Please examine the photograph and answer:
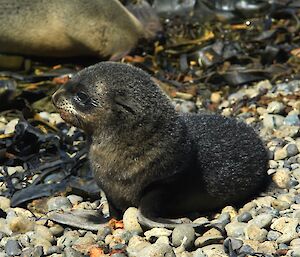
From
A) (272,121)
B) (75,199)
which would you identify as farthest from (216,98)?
(75,199)

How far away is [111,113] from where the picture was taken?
15.9 feet

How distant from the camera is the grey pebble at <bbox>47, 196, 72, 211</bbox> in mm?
5617

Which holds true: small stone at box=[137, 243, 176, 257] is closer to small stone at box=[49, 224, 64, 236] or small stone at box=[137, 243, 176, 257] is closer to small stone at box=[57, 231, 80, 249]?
small stone at box=[57, 231, 80, 249]

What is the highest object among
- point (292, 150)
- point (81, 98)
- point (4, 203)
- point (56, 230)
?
point (81, 98)

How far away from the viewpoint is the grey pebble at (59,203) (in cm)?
562

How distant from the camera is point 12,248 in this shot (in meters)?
4.82

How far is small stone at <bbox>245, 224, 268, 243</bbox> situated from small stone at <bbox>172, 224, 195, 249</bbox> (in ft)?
1.04

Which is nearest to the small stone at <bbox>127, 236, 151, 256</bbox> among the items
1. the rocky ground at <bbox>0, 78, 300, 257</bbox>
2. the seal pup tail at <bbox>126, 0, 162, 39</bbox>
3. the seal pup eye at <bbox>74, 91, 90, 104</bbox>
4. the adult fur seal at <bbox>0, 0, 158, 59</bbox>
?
the rocky ground at <bbox>0, 78, 300, 257</bbox>

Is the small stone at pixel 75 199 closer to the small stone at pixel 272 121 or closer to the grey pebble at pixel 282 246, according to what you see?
the grey pebble at pixel 282 246

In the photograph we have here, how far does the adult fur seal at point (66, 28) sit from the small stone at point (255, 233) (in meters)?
4.33

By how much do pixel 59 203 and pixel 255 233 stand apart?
160cm

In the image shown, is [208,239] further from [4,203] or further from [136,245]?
[4,203]

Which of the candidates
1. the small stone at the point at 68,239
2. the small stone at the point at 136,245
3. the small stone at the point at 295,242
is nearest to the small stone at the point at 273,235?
the small stone at the point at 295,242

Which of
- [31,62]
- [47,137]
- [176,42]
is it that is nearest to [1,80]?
[31,62]
